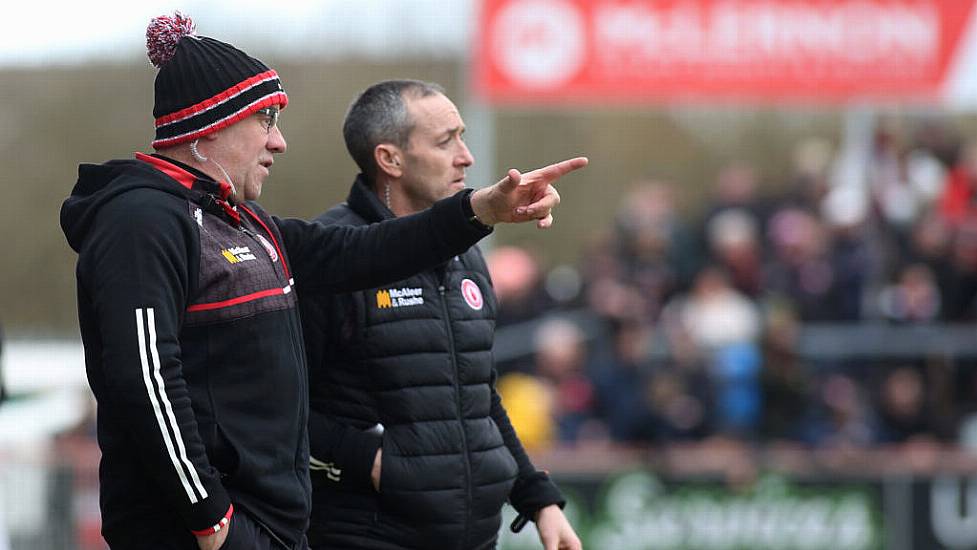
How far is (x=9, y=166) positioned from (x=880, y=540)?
7.69 metres

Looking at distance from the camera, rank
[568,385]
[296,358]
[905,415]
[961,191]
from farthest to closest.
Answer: [961,191] → [568,385] → [905,415] → [296,358]

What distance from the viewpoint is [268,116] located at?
11.6 ft

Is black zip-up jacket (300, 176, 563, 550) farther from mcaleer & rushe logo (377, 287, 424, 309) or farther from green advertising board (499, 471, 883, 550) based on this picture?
green advertising board (499, 471, 883, 550)

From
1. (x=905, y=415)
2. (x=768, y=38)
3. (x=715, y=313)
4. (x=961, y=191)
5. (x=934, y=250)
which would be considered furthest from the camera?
(x=961, y=191)

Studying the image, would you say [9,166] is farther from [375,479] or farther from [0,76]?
[375,479]

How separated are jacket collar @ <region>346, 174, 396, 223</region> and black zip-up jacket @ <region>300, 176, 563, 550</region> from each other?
8.8 inches

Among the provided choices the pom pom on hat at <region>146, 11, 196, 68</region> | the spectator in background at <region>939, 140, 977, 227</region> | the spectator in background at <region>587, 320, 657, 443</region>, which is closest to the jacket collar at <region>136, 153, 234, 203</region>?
the pom pom on hat at <region>146, 11, 196, 68</region>

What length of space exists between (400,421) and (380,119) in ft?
3.02

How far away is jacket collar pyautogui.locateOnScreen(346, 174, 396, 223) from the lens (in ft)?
14.4

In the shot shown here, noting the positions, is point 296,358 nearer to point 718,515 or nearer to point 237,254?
point 237,254

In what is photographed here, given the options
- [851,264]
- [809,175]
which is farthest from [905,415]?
→ [809,175]

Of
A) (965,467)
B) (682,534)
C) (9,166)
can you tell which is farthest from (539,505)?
(9,166)

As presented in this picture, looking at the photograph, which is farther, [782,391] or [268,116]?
[782,391]

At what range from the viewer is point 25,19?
1177 cm
